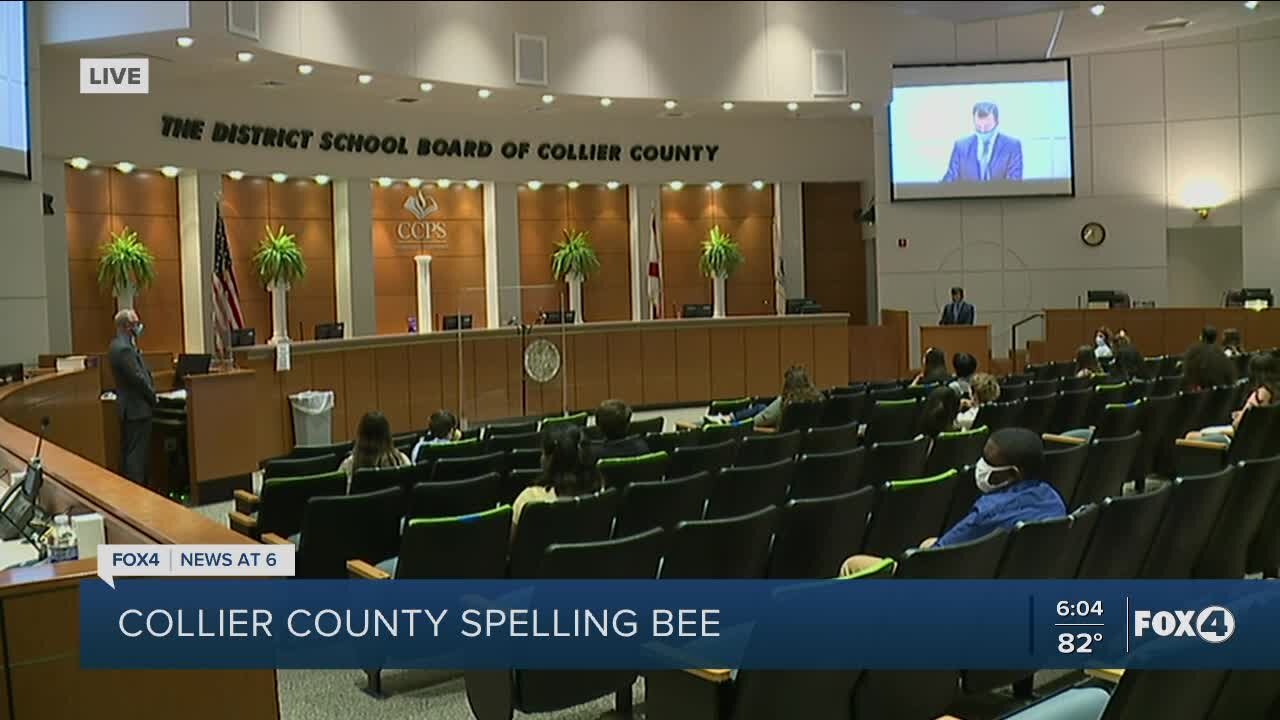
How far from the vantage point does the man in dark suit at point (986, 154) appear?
16.5m

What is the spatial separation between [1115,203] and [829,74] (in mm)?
5082

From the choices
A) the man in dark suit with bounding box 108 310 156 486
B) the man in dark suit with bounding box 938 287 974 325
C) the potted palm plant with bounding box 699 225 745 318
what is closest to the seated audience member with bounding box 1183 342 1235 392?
the man in dark suit with bounding box 938 287 974 325

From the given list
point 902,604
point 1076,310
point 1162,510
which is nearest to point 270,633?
point 902,604

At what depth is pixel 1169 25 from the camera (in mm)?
14711

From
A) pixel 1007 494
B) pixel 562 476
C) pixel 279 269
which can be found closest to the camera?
pixel 1007 494

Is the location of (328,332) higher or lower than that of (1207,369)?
higher

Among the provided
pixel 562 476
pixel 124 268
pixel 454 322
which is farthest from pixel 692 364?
pixel 562 476

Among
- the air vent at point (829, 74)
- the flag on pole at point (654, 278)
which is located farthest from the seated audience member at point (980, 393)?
the flag on pole at point (654, 278)

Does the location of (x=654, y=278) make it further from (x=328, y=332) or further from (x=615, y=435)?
(x=615, y=435)

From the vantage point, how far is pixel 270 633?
3107 millimetres

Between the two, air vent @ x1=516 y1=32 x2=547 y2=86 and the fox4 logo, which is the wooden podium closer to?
air vent @ x1=516 y1=32 x2=547 y2=86

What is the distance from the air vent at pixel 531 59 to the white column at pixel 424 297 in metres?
3.61

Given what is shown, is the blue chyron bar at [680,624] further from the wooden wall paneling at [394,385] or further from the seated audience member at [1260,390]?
the wooden wall paneling at [394,385]

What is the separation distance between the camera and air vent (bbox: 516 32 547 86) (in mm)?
13398
